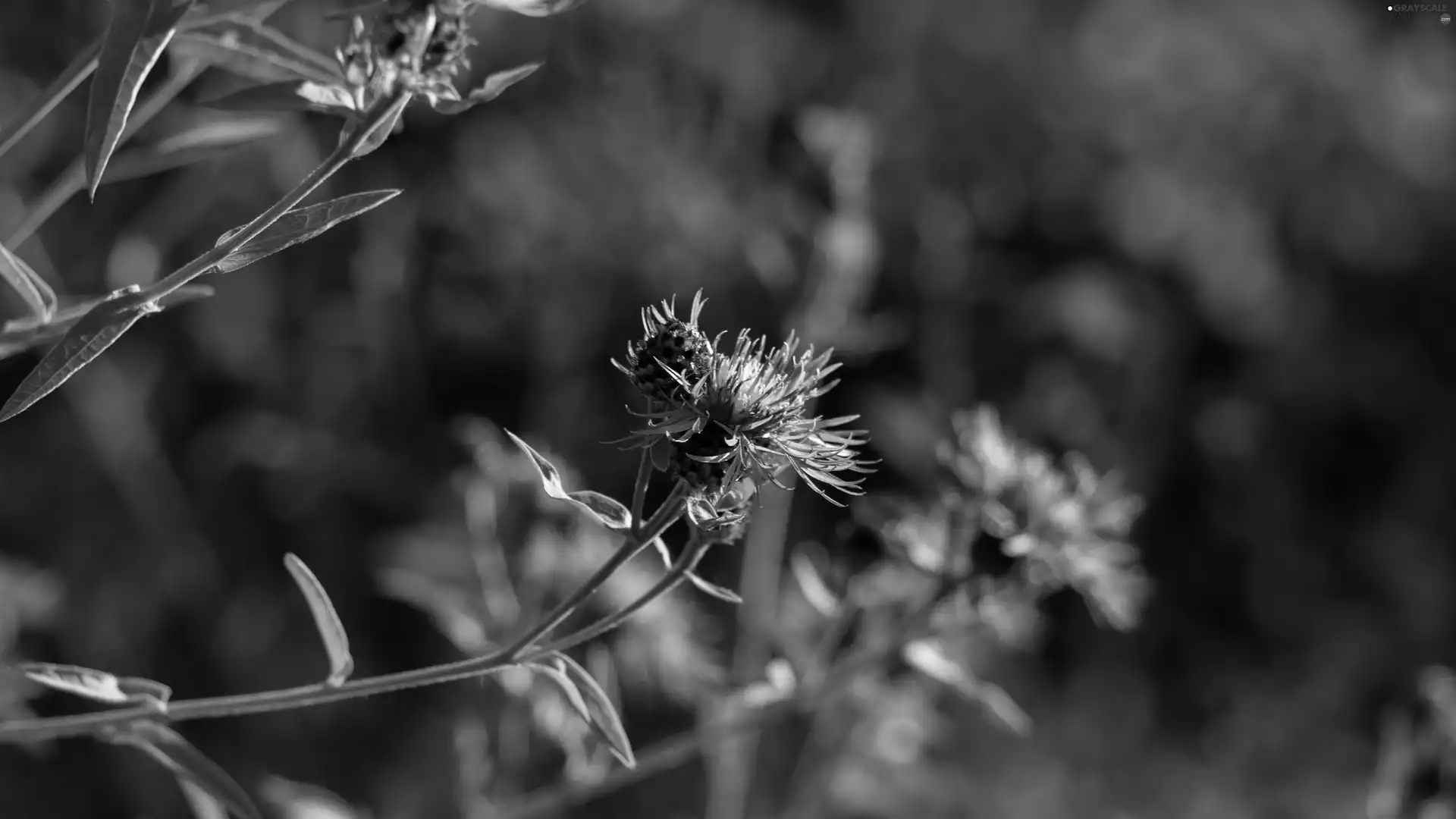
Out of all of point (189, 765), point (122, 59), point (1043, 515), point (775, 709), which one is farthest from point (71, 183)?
point (1043, 515)

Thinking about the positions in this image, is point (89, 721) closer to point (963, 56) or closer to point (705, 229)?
point (705, 229)

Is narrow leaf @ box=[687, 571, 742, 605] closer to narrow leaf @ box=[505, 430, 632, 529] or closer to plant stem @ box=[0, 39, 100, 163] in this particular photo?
narrow leaf @ box=[505, 430, 632, 529]

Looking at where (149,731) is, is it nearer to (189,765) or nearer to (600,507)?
(189,765)

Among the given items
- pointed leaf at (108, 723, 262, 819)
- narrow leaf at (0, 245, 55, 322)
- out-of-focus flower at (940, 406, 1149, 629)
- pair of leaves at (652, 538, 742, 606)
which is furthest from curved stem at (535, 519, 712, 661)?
out-of-focus flower at (940, 406, 1149, 629)

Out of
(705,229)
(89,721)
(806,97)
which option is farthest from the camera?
(806,97)

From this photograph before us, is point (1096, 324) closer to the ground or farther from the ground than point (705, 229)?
farther from the ground

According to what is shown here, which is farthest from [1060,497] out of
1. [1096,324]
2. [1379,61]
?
[1379,61]
